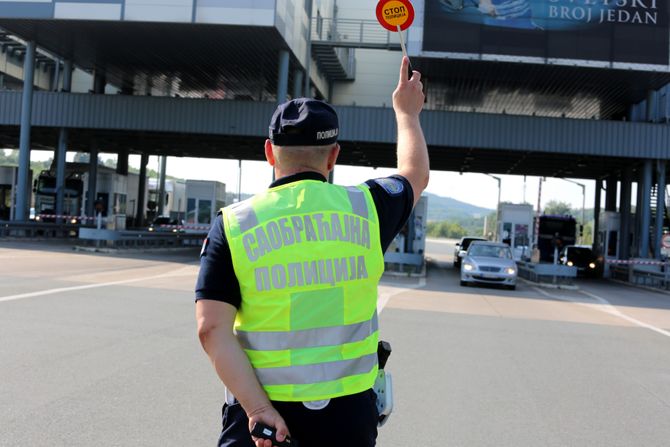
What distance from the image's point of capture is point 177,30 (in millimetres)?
26391

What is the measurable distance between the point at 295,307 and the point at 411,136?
0.94 metres

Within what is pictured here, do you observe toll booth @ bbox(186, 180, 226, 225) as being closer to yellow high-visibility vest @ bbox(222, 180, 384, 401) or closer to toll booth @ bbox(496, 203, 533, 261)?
toll booth @ bbox(496, 203, 533, 261)

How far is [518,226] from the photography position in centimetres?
3428

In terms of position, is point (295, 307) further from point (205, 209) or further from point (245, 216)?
point (205, 209)

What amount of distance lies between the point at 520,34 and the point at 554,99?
9.12 m

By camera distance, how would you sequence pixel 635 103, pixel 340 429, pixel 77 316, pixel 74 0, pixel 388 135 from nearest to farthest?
pixel 340 429 → pixel 77 316 → pixel 74 0 → pixel 388 135 → pixel 635 103

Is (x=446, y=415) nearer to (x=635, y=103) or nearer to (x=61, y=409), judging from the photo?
(x=61, y=409)

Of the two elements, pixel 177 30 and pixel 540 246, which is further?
pixel 540 246

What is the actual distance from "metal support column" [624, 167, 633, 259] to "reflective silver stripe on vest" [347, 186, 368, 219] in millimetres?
34689

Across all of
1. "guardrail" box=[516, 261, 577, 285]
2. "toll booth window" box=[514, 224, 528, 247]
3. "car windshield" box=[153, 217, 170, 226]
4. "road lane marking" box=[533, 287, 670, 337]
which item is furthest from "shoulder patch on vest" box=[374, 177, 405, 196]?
"car windshield" box=[153, 217, 170, 226]

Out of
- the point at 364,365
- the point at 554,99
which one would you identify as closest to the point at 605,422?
the point at 364,365

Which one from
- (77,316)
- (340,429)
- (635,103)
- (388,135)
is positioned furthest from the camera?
(635,103)

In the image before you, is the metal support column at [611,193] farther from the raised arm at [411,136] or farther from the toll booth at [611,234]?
the raised arm at [411,136]

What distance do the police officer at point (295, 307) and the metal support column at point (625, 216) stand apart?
3479cm
